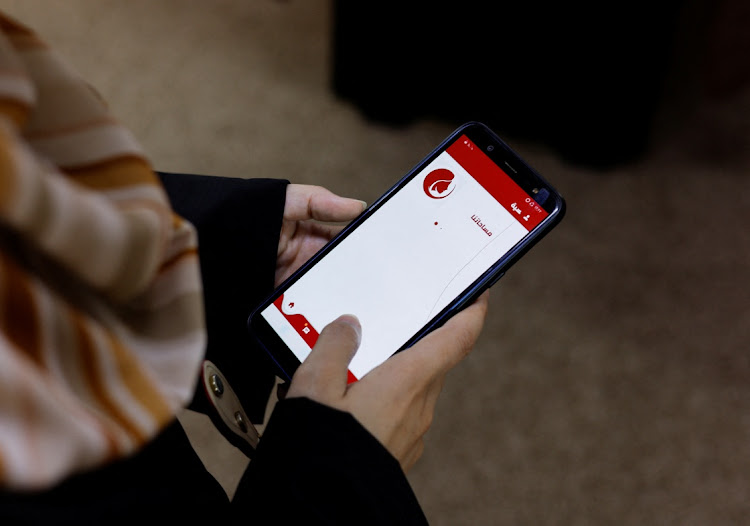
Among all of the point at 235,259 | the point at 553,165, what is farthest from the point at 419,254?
the point at 553,165

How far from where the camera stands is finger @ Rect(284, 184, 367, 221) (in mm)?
554

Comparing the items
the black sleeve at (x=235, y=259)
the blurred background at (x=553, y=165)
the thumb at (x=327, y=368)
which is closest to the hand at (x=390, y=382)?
the thumb at (x=327, y=368)

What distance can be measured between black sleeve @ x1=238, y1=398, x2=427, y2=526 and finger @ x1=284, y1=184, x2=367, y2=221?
0.23 meters

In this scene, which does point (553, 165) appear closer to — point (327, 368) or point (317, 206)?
point (317, 206)

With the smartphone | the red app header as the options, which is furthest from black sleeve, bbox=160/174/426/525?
the red app header

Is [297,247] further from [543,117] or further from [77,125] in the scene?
[543,117]

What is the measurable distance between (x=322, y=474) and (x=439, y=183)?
308mm

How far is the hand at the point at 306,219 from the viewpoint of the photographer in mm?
556

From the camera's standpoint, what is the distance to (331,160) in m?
1.12

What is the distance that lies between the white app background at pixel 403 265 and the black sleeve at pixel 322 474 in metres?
0.17

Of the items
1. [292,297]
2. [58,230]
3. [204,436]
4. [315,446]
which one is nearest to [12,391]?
[58,230]

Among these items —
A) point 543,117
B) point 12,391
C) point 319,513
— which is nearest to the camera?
point 12,391

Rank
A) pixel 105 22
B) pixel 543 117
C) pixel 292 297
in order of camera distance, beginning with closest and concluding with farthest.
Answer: pixel 292 297 → pixel 543 117 → pixel 105 22

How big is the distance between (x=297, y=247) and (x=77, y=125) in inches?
13.1
